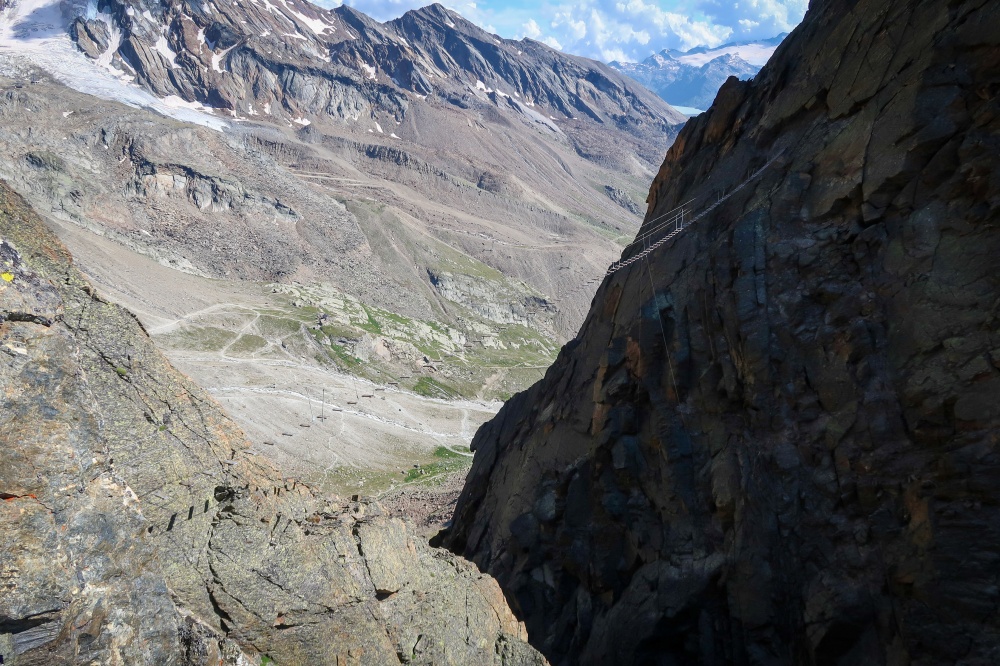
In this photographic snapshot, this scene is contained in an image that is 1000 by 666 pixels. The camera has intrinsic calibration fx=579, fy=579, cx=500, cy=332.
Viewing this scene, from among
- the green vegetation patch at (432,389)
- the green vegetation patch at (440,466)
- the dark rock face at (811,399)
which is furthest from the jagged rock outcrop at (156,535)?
the green vegetation patch at (432,389)

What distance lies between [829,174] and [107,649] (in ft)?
75.8

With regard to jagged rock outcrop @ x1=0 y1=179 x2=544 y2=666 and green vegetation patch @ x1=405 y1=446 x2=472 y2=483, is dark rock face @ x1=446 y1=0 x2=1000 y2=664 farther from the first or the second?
green vegetation patch @ x1=405 y1=446 x2=472 y2=483

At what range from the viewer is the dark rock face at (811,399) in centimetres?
1483

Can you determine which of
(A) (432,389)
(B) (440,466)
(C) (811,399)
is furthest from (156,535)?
(A) (432,389)

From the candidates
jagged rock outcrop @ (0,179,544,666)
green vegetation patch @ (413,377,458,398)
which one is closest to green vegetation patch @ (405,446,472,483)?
green vegetation patch @ (413,377,458,398)

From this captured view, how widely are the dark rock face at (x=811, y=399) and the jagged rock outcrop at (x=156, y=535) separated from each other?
713 centimetres

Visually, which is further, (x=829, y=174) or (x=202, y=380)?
(x=202, y=380)

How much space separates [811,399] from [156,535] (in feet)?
61.2

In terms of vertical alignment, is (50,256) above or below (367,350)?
above

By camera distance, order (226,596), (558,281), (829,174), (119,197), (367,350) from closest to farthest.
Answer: (226,596), (829,174), (367,350), (119,197), (558,281)

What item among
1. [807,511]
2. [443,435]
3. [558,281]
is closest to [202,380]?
[443,435]

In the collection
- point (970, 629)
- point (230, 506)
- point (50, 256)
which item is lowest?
point (230, 506)

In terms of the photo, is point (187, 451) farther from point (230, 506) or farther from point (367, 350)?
point (367, 350)

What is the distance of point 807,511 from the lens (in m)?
18.0
